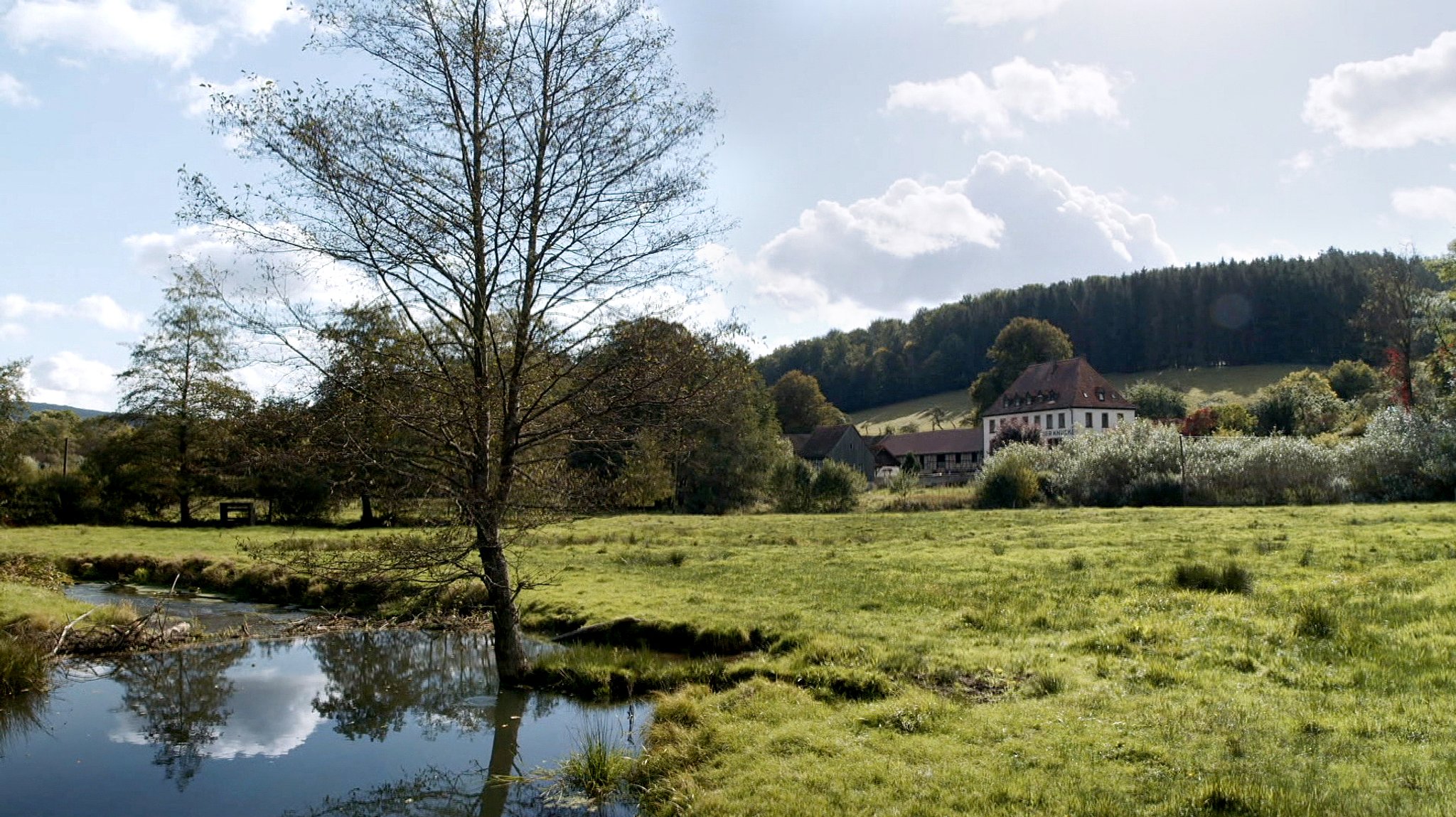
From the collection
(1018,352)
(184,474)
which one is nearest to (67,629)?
(184,474)

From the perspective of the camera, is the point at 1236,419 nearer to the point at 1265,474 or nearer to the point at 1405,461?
the point at 1265,474

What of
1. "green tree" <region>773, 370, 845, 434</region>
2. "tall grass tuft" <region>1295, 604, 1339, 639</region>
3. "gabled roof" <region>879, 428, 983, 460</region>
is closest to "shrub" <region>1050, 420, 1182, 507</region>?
"tall grass tuft" <region>1295, 604, 1339, 639</region>

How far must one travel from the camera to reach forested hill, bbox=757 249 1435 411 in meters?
114

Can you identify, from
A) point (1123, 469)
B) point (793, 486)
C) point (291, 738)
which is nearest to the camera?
point (291, 738)

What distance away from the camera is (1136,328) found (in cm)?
12900

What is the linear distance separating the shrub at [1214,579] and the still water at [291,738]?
418 inches

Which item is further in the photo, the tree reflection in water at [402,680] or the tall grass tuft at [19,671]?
the tall grass tuft at [19,671]

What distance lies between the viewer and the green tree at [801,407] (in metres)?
111

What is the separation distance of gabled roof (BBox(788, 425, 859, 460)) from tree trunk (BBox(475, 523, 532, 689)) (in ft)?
250

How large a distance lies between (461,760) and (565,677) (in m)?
2.30

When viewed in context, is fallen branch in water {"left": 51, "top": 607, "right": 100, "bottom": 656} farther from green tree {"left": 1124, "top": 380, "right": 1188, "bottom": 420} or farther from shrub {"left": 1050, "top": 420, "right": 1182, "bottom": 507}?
green tree {"left": 1124, "top": 380, "right": 1188, "bottom": 420}

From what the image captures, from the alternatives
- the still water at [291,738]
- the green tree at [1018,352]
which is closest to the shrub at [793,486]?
the still water at [291,738]

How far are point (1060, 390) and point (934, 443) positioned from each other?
17076 mm

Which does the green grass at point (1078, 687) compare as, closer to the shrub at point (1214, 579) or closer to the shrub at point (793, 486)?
the shrub at point (1214, 579)
